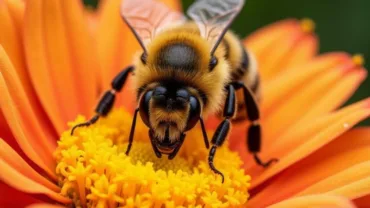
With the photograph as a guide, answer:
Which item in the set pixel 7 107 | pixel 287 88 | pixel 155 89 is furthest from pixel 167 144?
pixel 287 88

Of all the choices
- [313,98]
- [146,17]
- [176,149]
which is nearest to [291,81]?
[313,98]

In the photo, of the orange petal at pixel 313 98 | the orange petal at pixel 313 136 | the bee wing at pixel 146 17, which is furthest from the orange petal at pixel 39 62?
the orange petal at pixel 313 98

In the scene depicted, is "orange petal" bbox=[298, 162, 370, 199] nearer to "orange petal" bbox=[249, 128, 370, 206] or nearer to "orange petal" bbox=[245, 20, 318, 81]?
"orange petal" bbox=[249, 128, 370, 206]

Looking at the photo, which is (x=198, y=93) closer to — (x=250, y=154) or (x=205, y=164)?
(x=205, y=164)

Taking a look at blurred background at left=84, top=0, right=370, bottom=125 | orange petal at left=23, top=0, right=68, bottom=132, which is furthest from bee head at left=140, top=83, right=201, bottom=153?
blurred background at left=84, top=0, right=370, bottom=125

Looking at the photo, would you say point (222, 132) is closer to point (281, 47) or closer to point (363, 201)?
point (363, 201)
